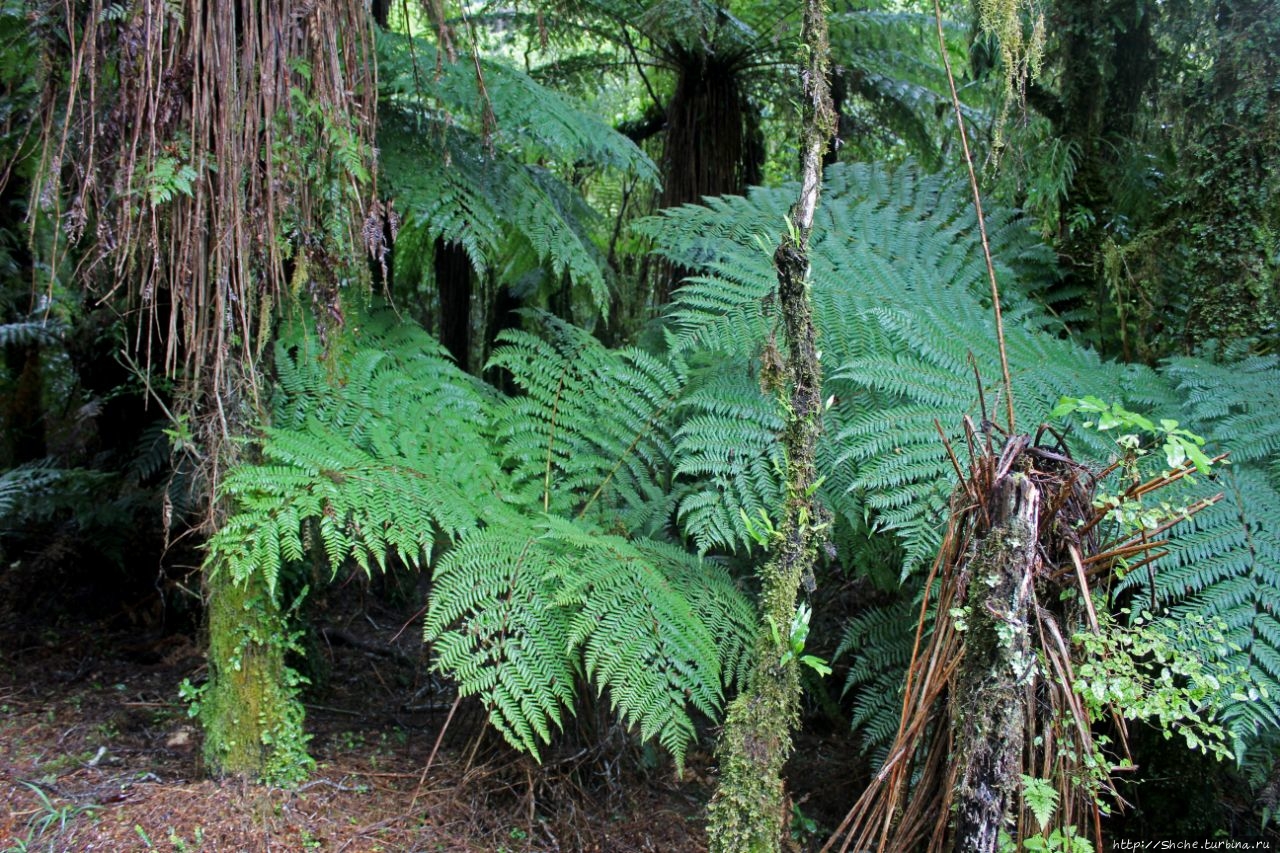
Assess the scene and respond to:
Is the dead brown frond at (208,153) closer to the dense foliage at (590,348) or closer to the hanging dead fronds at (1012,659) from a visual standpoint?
the dense foliage at (590,348)

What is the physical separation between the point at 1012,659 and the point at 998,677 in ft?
0.14

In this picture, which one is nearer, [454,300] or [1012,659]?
[1012,659]

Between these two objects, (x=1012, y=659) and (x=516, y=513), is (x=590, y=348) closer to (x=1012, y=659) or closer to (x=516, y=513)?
(x=516, y=513)

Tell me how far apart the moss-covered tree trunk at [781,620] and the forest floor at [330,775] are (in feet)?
2.52

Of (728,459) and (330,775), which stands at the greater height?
(728,459)

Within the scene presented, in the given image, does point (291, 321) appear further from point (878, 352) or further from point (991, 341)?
point (991, 341)

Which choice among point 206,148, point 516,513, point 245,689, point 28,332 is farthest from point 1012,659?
Result: point 28,332

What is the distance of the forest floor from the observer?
204cm

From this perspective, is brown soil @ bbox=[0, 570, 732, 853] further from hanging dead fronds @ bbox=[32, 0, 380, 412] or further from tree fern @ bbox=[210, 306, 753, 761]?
hanging dead fronds @ bbox=[32, 0, 380, 412]

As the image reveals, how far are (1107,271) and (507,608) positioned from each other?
2262mm

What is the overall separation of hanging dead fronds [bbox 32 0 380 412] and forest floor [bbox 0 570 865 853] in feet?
3.20

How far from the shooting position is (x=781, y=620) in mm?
1610

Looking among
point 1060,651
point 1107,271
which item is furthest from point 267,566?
point 1107,271

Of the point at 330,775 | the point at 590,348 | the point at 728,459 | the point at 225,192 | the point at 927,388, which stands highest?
the point at 225,192
